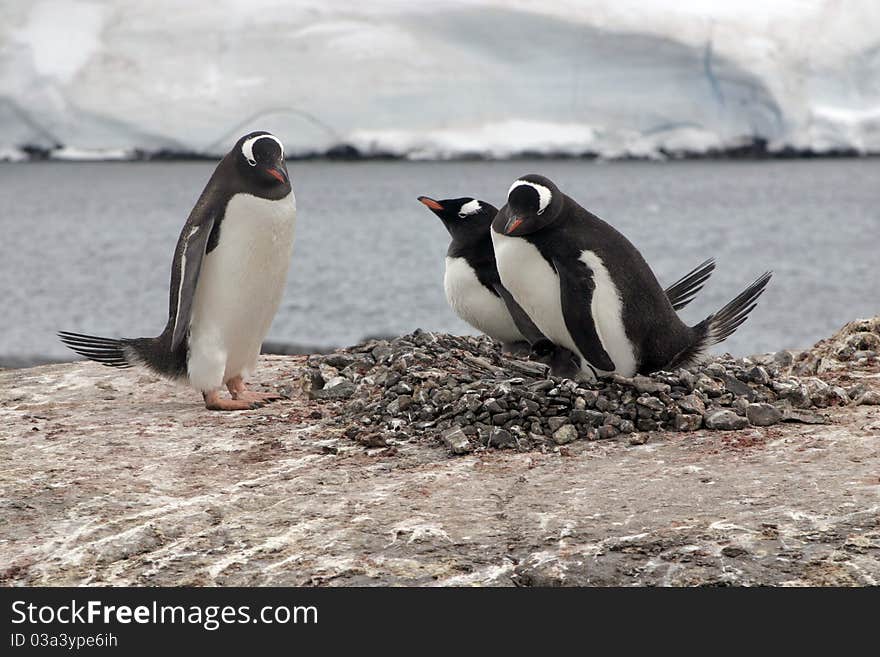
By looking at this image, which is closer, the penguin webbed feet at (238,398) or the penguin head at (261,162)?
the penguin head at (261,162)

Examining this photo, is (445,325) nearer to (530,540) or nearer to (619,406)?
(619,406)

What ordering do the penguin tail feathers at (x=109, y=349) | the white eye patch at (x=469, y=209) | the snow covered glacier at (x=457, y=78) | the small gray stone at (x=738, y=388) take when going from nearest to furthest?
the small gray stone at (x=738, y=388)
the penguin tail feathers at (x=109, y=349)
the white eye patch at (x=469, y=209)
the snow covered glacier at (x=457, y=78)

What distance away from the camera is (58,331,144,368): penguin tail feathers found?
5.31 metres

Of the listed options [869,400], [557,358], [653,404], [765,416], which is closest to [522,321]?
[557,358]

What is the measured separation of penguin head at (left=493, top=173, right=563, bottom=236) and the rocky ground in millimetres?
631

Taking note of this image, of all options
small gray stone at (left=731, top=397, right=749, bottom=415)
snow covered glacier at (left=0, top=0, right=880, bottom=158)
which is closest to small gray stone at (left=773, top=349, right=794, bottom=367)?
small gray stone at (left=731, top=397, right=749, bottom=415)

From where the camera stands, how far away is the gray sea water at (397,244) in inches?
756

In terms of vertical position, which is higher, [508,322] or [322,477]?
[508,322]

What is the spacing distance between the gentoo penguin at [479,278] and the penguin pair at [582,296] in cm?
31

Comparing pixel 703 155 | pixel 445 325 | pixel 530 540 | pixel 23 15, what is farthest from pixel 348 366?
pixel 23 15

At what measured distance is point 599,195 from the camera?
4484cm

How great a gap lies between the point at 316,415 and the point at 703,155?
4027 centimetres

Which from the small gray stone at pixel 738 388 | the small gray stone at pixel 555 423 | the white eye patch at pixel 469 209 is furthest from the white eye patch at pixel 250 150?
the small gray stone at pixel 738 388

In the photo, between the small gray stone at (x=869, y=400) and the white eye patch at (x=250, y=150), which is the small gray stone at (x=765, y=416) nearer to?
the small gray stone at (x=869, y=400)
